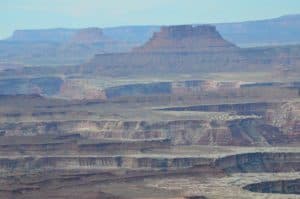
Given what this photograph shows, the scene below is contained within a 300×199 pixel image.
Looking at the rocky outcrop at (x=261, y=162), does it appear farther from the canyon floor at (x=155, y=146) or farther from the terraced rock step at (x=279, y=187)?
the terraced rock step at (x=279, y=187)

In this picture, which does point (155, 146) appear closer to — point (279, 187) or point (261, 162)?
point (261, 162)

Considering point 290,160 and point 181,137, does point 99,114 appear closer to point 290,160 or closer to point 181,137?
point 181,137

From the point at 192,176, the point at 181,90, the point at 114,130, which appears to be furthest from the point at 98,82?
the point at 192,176

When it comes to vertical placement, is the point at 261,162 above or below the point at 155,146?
below

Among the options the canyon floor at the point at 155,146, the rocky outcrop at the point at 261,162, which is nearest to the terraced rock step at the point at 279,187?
the canyon floor at the point at 155,146

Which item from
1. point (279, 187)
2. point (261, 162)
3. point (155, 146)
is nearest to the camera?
point (279, 187)

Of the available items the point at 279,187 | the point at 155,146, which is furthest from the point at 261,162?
the point at 279,187

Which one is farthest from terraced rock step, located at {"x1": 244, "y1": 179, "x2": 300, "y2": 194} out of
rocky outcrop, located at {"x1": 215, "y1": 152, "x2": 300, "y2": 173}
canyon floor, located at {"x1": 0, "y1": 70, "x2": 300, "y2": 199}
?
rocky outcrop, located at {"x1": 215, "y1": 152, "x2": 300, "y2": 173}

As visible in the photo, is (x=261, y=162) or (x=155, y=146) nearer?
(x=261, y=162)

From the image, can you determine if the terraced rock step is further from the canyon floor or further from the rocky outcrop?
the rocky outcrop

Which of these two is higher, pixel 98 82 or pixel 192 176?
pixel 98 82

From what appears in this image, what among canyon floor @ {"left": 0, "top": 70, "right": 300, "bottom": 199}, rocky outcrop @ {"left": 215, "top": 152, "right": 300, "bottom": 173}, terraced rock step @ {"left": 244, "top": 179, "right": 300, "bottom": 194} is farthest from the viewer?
rocky outcrop @ {"left": 215, "top": 152, "right": 300, "bottom": 173}
